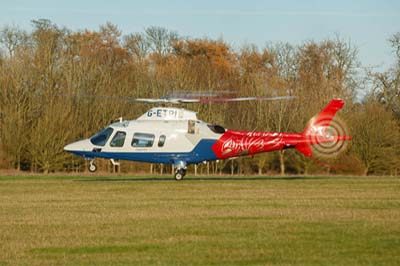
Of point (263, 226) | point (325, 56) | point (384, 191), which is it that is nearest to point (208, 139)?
point (384, 191)

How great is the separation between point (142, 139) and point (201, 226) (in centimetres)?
1780

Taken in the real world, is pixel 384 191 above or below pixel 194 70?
below

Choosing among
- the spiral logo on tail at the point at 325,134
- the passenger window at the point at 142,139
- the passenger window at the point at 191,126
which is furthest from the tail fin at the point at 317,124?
the passenger window at the point at 142,139

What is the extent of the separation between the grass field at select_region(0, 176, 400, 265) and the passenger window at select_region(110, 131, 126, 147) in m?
6.15

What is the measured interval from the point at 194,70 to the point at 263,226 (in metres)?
54.5

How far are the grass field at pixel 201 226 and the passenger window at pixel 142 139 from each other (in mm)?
6143

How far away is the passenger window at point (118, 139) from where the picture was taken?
121ft

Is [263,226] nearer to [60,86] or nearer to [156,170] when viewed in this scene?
[156,170]

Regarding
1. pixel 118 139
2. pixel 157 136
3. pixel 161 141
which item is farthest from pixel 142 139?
pixel 118 139

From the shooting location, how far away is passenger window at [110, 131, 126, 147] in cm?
3703

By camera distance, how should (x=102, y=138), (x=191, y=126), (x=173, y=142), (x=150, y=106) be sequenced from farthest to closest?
(x=150, y=106), (x=102, y=138), (x=173, y=142), (x=191, y=126)

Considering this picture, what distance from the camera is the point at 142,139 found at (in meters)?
37.0

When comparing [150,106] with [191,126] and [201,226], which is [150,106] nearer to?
[191,126]

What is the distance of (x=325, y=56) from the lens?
77.2 meters
